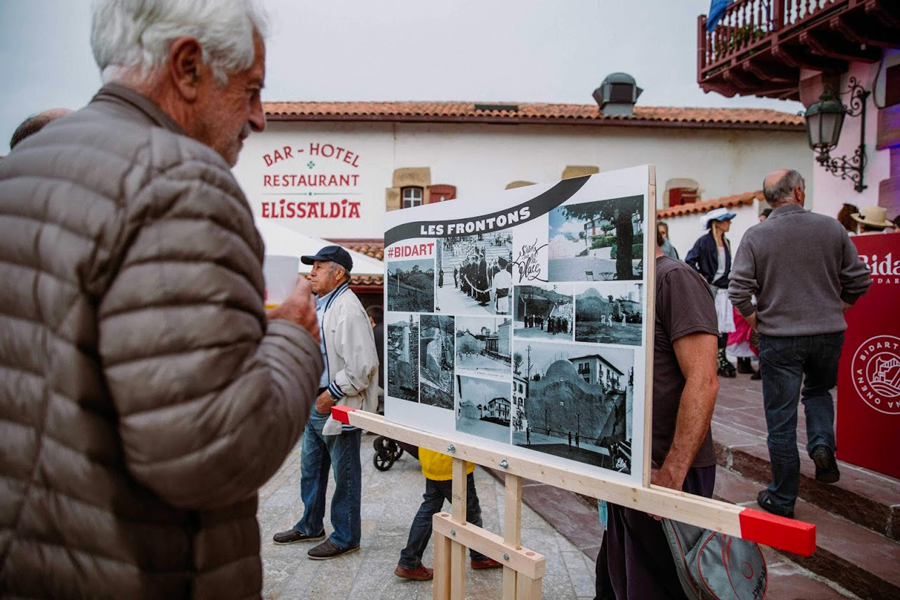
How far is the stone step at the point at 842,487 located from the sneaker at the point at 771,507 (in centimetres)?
35

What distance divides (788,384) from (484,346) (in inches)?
86.8

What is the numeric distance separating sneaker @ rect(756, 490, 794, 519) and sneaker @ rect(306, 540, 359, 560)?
8.45 feet

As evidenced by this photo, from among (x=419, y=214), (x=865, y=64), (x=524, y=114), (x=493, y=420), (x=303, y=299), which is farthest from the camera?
(x=524, y=114)

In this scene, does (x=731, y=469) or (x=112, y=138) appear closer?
(x=112, y=138)

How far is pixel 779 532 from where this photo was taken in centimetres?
164

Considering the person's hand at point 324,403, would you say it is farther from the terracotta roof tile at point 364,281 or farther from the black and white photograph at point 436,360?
the terracotta roof tile at point 364,281

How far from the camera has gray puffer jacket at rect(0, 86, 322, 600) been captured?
941mm

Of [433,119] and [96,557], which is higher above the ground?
[433,119]

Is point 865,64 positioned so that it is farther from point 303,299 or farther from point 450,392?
point 303,299

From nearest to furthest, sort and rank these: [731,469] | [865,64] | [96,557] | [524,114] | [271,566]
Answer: [96,557]
[271,566]
[731,469]
[865,64]
[524,114]

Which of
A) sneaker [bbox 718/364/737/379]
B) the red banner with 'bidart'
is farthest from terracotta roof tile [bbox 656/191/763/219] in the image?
the red banner with 'bidart'

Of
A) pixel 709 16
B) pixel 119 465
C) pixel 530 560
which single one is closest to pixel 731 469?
pixel 530 560

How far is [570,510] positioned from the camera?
4.89m

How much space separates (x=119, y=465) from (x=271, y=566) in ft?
11.4
